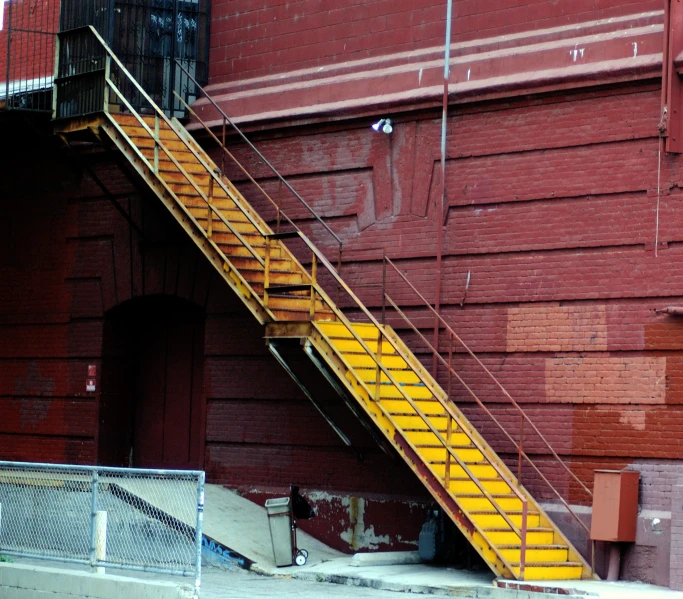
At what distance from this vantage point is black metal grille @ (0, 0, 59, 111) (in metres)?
17.2

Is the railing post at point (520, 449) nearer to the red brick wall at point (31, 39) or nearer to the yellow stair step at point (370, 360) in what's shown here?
the yellow stair step at point (370, 360)

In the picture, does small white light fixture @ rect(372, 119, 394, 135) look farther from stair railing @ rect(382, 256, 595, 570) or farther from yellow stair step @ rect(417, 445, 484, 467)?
yellow stair step @ rect(417, 445, 484, 467)

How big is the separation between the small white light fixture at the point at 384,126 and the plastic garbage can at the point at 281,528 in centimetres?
460

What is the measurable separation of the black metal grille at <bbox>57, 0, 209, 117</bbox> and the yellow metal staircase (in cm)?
68

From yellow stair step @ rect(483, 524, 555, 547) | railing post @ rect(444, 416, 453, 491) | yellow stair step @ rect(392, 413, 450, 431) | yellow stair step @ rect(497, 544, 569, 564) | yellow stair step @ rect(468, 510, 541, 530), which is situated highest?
yellow stair step @ rect(392, 413, 450, 431)

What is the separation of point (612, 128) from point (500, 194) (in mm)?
1479

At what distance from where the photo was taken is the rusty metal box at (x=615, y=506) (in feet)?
39.6

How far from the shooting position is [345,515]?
1454 centimetres

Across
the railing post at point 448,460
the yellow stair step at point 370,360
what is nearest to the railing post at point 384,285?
the yellow stair step at point 370,360

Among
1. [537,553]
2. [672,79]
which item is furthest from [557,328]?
[672,79]

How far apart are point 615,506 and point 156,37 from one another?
9.04 meters

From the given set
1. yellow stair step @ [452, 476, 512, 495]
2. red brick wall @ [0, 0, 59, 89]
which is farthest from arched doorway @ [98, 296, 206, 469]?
yellow stair step @ [452, 476, 512, 495]

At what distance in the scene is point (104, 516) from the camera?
1084 cm

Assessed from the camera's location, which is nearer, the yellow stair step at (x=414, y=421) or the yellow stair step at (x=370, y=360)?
the yellow stair step at (x=414, y=421)
